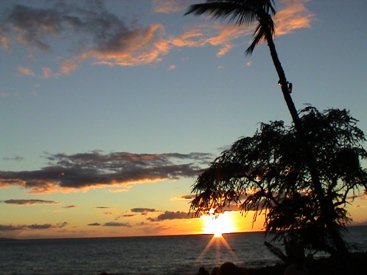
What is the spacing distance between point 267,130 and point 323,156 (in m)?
3.03

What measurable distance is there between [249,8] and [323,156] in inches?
326

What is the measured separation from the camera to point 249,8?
2080 centimetres

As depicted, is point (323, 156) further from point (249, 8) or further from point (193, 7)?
point (193, 7)

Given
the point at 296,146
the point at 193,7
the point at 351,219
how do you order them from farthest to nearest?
the point at 351,219 → the point at 296,146 → the point at 193,7

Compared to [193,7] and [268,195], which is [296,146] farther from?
[193,7]

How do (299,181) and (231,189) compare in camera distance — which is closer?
(299,181)

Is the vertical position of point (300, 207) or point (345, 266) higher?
point (300, 207)

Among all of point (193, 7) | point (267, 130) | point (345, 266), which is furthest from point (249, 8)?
point (345, 266)

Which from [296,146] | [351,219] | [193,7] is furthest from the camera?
[351,219]

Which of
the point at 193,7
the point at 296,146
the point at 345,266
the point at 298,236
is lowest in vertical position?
the point at 345,266

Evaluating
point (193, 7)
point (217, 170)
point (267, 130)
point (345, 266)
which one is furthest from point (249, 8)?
Result: point (345, 266)

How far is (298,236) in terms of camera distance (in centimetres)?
→ 2477

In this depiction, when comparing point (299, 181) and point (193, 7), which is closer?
point (193, 7)

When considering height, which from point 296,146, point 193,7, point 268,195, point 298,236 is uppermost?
point 193,7
